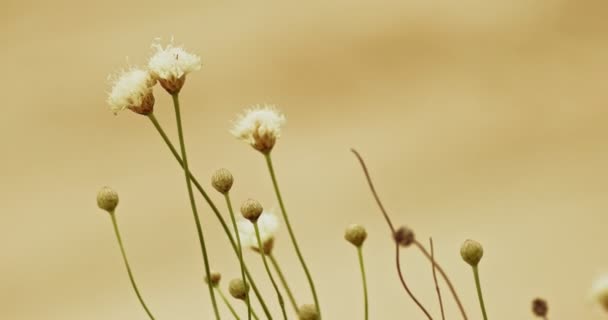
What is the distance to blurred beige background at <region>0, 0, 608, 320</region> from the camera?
1.37m

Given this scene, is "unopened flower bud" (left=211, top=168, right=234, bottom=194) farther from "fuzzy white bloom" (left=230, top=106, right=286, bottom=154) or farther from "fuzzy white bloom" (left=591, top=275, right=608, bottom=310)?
"fuzzy white bloom" (left=591, top=275, right=608, bottom=310)

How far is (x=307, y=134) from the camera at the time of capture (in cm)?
148

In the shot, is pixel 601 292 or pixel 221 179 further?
pixel 221 179

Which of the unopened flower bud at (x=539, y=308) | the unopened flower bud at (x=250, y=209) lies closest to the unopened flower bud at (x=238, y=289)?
the unopened flower bud at (x=250, y=209)

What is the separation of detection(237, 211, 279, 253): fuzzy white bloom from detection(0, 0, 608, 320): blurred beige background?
921 mm

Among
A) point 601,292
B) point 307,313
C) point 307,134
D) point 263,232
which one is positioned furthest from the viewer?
point 307,134

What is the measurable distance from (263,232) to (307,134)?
1.07m

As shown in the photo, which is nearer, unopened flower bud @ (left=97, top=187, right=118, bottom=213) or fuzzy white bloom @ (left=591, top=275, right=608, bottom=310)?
fuzzy white bloom @ (left=591, top=275, right=608, bottom=310)

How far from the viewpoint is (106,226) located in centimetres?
141

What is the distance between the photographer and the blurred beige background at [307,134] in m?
1.37

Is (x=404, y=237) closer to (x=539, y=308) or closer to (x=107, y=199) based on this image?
(x=539, y=308)

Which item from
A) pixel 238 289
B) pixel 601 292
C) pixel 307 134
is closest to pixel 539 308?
pixel 601 292

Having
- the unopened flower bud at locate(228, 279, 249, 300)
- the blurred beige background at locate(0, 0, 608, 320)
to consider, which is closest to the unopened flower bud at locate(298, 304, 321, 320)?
the unopened flower bud at locate(228, 279, 249, 300)

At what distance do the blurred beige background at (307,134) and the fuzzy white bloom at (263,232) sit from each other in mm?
921
